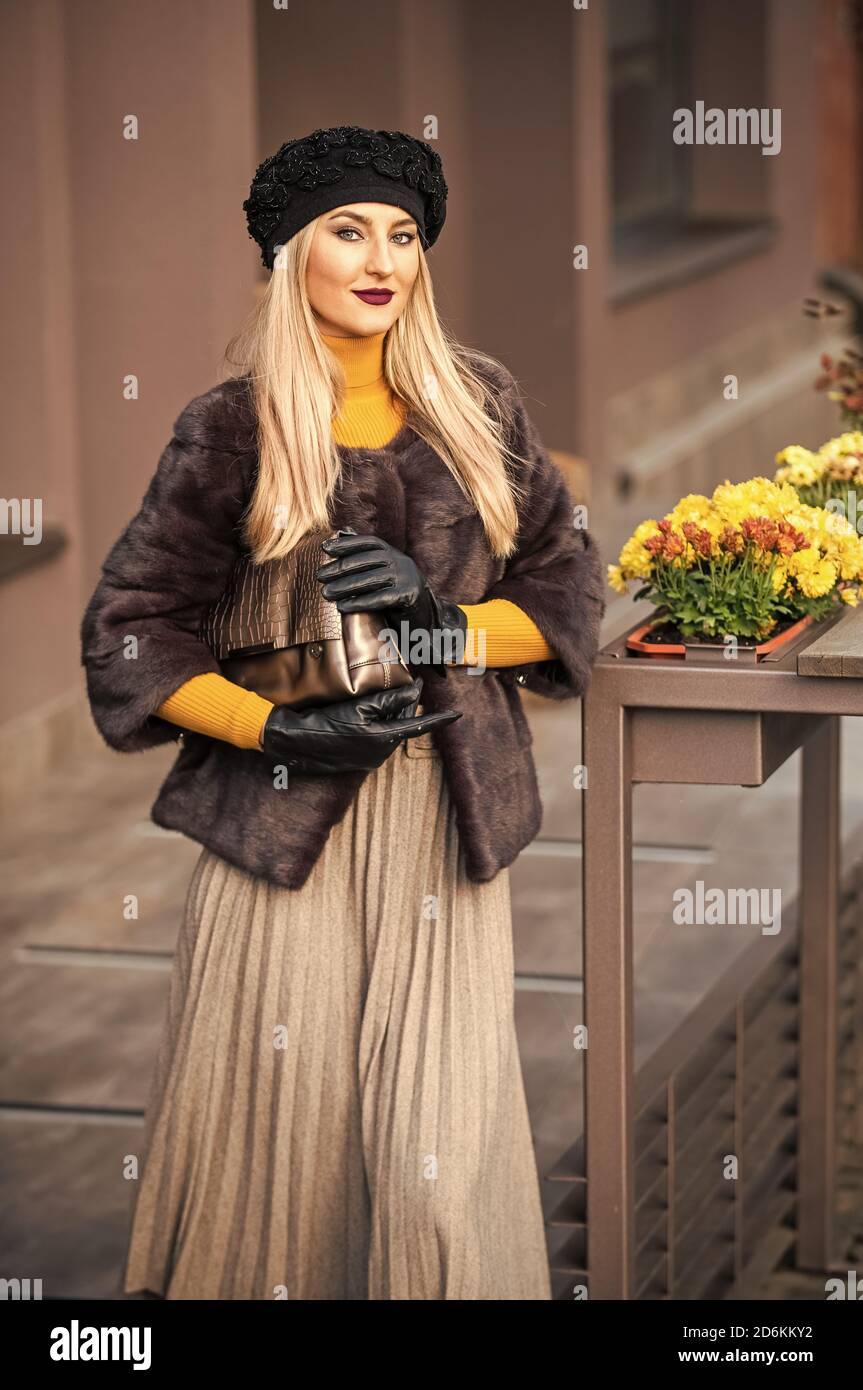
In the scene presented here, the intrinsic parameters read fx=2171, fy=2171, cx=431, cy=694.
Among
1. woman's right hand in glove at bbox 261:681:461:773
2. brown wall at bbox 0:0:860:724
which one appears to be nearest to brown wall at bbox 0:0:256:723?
brown wall at bbox 0:0:860:724

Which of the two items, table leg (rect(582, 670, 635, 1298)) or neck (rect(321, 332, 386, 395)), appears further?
table leg (rect(582, 670, 635, 1298))

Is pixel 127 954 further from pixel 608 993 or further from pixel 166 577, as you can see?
pixel 166 577

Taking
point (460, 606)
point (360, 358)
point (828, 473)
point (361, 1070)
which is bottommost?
point (361, 1070)

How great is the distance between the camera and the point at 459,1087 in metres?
2.81

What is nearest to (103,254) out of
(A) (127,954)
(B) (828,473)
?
(A) (127,954)

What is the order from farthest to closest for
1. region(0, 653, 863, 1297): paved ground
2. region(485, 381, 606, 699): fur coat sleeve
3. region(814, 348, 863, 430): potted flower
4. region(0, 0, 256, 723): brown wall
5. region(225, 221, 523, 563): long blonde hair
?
region(0, 0, 256, 723): brown wall → region(0, 653, 863, 1297): paved ground → region(814, 348, 863, 430): potted flower → region(485, 381, 606, 699): fur coat sleeve → region(225, 221, 523, 563): long blonde hair

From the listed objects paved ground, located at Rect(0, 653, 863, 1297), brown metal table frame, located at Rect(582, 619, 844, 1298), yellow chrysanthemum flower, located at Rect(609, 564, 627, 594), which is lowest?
paved ground, located at Rect(0, 653, 863, 1297)

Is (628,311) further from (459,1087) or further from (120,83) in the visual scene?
(459,1087)

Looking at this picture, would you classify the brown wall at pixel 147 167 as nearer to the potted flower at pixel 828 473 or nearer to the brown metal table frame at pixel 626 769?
the potted flower at pixel 828 473

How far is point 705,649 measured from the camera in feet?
9.48

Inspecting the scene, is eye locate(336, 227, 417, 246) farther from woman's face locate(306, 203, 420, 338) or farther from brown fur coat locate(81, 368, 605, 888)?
brown fur coat locate(81, 368, 605, 888)

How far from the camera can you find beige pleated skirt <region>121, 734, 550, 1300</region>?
9.19ft

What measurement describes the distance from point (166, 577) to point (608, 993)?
2.77ft

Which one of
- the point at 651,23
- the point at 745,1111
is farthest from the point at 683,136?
the point at 745,1111
